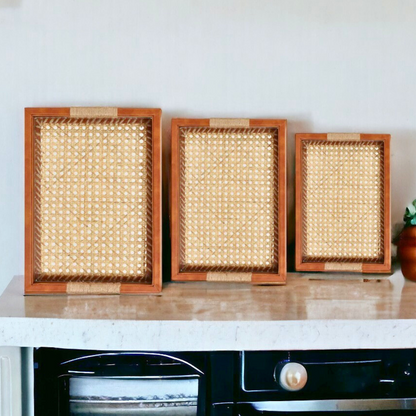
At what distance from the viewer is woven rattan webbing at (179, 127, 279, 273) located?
1.30 meters

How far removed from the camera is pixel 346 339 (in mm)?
1026

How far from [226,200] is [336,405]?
0.59 metres

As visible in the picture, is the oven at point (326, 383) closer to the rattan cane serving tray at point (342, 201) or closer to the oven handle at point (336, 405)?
the oven handle at point (336, 405)

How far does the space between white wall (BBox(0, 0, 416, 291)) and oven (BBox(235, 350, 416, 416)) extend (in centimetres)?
58

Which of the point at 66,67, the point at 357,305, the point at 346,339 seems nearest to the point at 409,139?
the point at 357,305

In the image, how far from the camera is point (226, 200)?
131 cm

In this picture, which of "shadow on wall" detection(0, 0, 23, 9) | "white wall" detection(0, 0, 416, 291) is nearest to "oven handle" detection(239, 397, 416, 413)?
"white wall" detection(0, 0, 416, 291)

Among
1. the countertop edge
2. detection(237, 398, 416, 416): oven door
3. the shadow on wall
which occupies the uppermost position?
the shadow on wall

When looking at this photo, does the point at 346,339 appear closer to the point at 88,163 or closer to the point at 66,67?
the point at 88,163

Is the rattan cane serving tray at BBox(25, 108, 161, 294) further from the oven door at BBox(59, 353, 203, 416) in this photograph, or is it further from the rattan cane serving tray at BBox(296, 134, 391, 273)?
the rattan cane serving tray at BBox(296, 134, 391, 273)

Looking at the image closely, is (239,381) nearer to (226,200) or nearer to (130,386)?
(130,386)

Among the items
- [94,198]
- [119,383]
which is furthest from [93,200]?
[119,383]

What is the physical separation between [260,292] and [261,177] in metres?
0.32

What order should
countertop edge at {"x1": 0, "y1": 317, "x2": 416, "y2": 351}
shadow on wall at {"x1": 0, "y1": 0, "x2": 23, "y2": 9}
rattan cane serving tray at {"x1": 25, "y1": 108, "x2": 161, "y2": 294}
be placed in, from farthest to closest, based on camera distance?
shadow on wall at {"x1": 0, "y1": 0, "x2": 23, "y2": 9}
rattan cane serving tray at {"x1": 25, "y1": 108, "x2": 161, "y2": 294}
countertop edge at {"x1": 0, "y1": 317, "x2": 416, "y2": 351}
